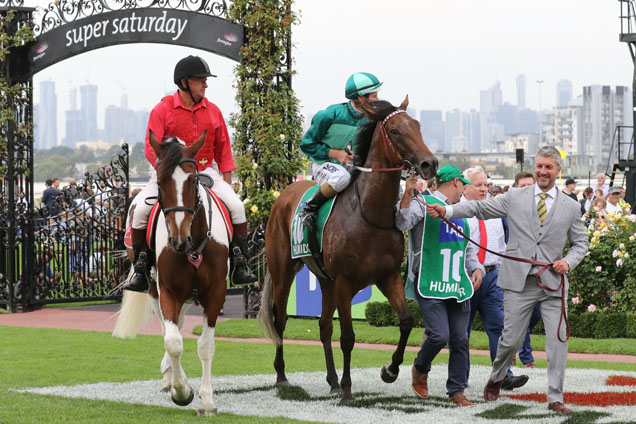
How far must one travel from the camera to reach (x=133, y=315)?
8.31 metres

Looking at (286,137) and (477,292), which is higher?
(286,137)

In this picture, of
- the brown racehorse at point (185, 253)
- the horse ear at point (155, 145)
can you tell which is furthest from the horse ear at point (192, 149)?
the horse ear at point (155, 145)

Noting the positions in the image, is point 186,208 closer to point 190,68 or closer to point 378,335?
point 190,68

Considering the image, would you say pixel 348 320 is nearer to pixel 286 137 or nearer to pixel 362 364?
pixel 362 364

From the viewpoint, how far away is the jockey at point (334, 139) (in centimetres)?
749

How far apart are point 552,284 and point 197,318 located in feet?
27.9

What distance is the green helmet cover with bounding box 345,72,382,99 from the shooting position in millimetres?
7516

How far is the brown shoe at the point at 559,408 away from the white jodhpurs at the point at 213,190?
276 cm

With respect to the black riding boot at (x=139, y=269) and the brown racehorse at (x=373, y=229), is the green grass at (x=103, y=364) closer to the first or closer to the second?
the black riding boot at (x=139, y=269)

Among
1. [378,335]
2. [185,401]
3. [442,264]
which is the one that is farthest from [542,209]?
[378,335]

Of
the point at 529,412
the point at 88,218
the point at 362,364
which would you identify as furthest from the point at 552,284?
the point at 88,218

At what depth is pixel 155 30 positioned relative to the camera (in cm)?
1381

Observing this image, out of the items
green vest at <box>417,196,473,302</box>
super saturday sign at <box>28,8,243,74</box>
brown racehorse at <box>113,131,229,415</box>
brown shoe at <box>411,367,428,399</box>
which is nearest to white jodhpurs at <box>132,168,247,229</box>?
brown racehorse at <box>113,131,229,415</box>

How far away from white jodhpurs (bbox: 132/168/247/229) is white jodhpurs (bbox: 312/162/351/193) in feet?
2.30
